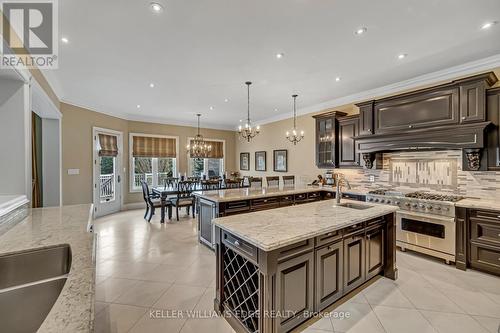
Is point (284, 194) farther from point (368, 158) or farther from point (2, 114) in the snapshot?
point (2, 114)

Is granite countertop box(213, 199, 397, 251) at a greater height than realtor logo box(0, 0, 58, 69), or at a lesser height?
lesser

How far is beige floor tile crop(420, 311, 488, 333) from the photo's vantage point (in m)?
1.93

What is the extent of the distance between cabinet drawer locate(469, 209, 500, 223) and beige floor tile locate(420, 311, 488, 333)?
4.67 feet

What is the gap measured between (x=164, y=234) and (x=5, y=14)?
12.4ft

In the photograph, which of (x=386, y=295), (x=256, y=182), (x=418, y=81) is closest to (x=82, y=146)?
(x=256, y=182)

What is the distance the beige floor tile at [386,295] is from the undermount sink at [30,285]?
2724mm

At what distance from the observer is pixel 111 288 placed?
2576 mm

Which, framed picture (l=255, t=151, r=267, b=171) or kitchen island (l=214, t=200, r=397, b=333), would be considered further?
framed picture (l=255, t=151, r=267, b=171)

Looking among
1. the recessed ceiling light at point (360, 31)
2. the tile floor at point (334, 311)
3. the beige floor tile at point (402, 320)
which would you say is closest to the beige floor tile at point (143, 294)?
the tile floor at point (334, 311)

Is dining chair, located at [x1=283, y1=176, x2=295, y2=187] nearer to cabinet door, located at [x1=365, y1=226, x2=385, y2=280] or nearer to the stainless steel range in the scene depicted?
the stainless steel range

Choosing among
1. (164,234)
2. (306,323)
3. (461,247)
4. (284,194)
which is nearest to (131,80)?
(164,234)

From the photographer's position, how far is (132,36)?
2.62 metres

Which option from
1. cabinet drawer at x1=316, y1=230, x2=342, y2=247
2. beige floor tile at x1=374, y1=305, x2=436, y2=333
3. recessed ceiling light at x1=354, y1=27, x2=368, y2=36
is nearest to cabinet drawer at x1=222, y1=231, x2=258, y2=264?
A: cabinet drawer at x1=316, y1=230, x2=342, y2=247

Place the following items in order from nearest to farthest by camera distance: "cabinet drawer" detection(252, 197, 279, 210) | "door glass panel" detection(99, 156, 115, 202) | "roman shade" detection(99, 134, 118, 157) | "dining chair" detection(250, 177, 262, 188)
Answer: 1. "cabinet drawer" detection(252, 197, 279, 210)
2. "dining chair" detection(250, 177, 262, 188)
3. "roman shade" detection(99, 134, 118, 157)
4. "door glass panel" detection(99, 156, 115, 202)
